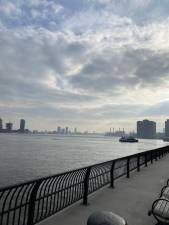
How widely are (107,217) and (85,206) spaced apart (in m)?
4.66

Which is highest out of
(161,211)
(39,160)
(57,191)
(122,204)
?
(57,191)

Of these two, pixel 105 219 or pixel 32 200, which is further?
pixel 32 200

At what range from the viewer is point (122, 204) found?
322 inches

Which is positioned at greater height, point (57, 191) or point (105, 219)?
point (105, 219)

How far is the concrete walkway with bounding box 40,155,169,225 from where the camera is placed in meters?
6.76

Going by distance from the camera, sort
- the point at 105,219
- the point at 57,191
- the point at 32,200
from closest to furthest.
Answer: the point at 105,219 < the point at 32,200 < the point at 57,191

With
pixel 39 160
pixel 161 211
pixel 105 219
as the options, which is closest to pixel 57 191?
pixel 161 211

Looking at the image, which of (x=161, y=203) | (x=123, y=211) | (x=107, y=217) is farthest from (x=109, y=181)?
(x=107, y=217)

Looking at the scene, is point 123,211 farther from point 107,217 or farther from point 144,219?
point 107,217

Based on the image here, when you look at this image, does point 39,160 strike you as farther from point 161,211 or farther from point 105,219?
point 105,219

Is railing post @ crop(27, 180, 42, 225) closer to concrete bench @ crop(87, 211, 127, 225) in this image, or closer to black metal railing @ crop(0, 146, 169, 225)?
black metal railing @ crop(0, 146, 169, 225)

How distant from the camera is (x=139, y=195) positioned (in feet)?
A: 31.3

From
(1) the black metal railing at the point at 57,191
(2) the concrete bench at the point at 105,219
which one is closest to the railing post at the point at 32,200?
(1) the black metal railing at the point at 57,191

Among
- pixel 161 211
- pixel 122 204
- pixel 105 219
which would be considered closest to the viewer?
pixel 105 219
